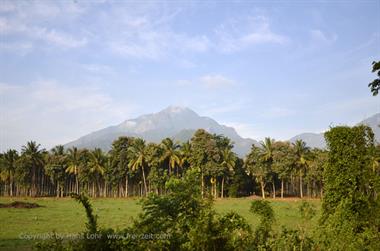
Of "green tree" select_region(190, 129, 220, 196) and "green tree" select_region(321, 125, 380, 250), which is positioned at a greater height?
"green tree" select_region(190, 129, 220, 196)

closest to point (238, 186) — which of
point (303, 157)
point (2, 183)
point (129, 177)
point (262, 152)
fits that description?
point (262, 152)

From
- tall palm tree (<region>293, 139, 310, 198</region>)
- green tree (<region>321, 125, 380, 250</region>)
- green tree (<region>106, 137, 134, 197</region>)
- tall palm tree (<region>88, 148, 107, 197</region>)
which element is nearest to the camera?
green tree (<region>321, 125, 380, 250</region>)

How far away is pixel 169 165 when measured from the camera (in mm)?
69938

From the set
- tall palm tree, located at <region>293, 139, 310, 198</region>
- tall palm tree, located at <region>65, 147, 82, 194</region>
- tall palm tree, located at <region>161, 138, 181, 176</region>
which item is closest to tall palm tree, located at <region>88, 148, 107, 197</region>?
tall palm tree, located at <region>65, 147, 82, 194</region>

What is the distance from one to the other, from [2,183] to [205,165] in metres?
56.0

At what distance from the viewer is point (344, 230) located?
1155cm

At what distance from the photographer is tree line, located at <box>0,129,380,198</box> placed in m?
67.2

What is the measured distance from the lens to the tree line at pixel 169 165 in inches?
2648

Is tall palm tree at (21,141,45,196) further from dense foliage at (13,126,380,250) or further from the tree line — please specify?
dense foliage at (13,126,380,250)

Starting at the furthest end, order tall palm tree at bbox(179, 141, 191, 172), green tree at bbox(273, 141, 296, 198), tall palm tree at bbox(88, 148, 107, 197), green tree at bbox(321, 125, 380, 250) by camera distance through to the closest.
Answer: tall palm tree at bbox(88, 148, 107, 197) → tall palm tree at bbox(179, 141, 191, 172) → green tree at bbox(273, 141, 296, 198) → green tree at bbox(321, 125, 380, 250)

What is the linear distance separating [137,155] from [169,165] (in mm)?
6993

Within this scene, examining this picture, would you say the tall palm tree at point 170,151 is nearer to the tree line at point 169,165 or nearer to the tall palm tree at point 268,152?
the tree line at point 169,165

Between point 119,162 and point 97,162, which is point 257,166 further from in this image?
point 97,162

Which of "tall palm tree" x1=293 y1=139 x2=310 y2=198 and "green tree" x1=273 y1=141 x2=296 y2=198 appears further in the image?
"tall palm tree" x1=293 y1=139 x2=310 y2=198
